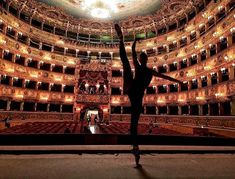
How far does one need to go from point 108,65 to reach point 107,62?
0.59 m

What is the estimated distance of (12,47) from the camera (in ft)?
76.7

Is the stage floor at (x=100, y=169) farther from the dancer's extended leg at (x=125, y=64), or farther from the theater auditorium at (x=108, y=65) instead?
the theater auditorium at (x=108, y=65)

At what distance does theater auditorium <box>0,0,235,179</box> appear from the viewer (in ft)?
58.9

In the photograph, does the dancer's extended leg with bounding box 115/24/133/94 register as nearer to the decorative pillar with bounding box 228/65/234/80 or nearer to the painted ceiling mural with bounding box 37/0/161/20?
the decorative pillar with bounding box 228/65/234/80

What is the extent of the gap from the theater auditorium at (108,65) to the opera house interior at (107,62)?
0.45ft

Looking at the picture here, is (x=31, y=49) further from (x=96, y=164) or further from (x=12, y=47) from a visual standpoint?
(x=96, y=164)

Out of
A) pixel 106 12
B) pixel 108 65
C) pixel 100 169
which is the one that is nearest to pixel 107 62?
pixel 108 65

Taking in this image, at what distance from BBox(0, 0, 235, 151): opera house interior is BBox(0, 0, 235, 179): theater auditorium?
0.45 feet

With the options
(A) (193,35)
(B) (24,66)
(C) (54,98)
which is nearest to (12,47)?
(B) (24,66)

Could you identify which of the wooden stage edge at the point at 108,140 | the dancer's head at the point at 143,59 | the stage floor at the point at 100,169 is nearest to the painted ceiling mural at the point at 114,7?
the wooden stage edge at the point at 108,140

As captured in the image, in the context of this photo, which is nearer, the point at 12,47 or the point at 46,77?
the point at 12,47

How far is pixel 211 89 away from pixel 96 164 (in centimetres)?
1990

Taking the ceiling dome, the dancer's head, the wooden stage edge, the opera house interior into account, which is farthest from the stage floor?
the ceiling dome

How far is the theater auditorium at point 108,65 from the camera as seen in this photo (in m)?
17.9
